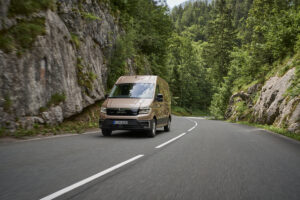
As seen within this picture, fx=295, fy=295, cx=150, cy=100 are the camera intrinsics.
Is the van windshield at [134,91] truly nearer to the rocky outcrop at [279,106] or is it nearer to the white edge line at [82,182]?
the white edge line at [82,182]

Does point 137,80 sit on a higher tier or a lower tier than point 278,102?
higher

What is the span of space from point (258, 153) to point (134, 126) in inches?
173

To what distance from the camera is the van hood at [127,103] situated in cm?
1059

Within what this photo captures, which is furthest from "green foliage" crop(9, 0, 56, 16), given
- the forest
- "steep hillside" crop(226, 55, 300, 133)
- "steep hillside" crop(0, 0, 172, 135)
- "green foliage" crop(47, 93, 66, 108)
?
"steep hillside" crop(226, 55, 300, 133)

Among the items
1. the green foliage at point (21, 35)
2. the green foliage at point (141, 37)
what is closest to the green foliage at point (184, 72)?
the green foliage at point (141, 37)

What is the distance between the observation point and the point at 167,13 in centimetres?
4147

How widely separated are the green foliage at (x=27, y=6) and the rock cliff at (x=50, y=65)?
9cm

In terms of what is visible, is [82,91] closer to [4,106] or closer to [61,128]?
[61,128]

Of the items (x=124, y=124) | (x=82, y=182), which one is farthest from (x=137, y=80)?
(x=82, y=182)

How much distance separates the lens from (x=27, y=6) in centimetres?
1219

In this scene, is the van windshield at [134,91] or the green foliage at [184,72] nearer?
the van windshield at [134,91]

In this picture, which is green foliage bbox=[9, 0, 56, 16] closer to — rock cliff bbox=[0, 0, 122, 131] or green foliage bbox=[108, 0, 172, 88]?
rock cliff bbox=[0, 0, 122, 131]

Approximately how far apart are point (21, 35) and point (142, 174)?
8.75 m

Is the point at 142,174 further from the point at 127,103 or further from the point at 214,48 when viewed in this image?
the point at 214,48
